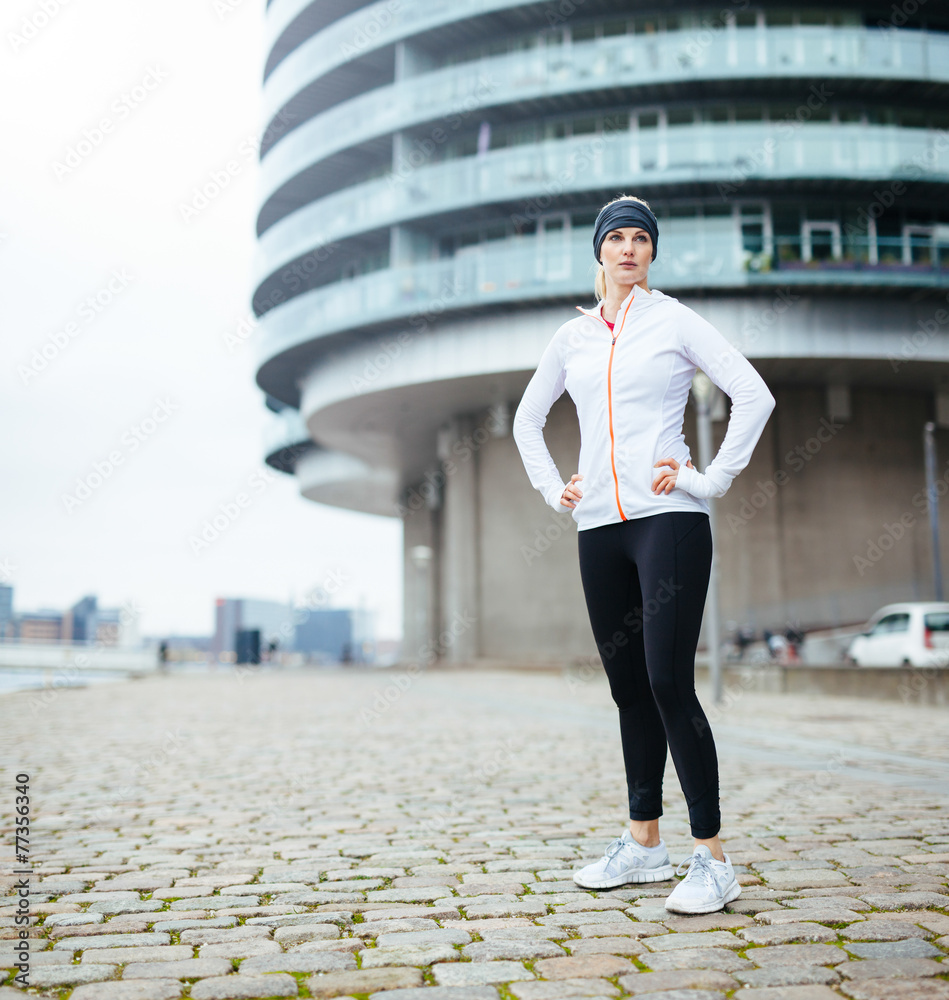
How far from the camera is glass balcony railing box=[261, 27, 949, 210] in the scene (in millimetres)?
26734

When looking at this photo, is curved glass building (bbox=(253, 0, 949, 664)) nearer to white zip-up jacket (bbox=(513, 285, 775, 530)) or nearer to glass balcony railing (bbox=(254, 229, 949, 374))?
glass balcony railing (bbox=(254, 229, 949, 374))

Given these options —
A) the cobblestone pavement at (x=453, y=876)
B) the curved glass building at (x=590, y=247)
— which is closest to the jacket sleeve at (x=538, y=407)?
the cobblestone pavement at (x=453, y=876)

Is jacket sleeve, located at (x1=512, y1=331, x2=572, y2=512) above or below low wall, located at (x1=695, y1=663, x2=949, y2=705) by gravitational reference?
above

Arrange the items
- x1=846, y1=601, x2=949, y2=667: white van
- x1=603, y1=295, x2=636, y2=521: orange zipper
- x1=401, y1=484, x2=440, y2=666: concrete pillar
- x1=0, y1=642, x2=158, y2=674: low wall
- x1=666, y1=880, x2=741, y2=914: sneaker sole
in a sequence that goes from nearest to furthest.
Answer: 1. x1=666, y1=880, x2=741, y2=914: sneaker sole
2. x1=603, y1=295, x2=636, y2=521: orange zipper
3. x1=846, y1=601, x2=949, y2=667: white van
4. x1=0, y1=642, x2=158, y2=674: low wall
5. x1=401, y1=484, x2=440, y2=666: concrete pillar

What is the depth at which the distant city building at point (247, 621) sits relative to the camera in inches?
2005

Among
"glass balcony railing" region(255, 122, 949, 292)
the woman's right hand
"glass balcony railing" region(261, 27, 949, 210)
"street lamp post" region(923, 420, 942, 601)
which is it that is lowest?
the woman's right hand

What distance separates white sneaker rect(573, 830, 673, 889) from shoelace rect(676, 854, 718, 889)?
0.33 meters

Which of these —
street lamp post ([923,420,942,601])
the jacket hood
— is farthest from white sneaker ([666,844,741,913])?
street lamp post ([923,420,942,601])

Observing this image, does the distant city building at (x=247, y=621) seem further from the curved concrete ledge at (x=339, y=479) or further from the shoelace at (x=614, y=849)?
the shoelace at (x=614, y=849)

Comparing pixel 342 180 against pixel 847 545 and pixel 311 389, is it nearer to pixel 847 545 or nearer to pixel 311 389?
pixel 311 389

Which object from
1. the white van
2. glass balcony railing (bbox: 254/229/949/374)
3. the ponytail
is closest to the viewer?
the ponytail

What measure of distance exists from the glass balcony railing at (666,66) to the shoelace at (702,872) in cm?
2708

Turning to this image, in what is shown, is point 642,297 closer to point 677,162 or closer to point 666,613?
point 666,613

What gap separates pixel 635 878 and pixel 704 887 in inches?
18.4
